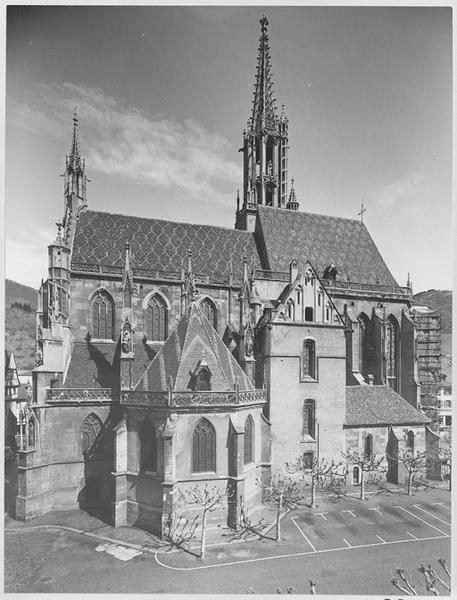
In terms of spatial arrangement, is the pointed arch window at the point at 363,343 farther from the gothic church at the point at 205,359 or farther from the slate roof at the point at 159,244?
the slate roof at the point at 159,244

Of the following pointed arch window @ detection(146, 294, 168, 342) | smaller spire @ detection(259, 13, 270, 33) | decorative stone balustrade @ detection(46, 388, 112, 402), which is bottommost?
decorative stone balustrade @ detection(46, 388, 112, 402)

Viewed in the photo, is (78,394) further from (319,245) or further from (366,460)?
(319,245)

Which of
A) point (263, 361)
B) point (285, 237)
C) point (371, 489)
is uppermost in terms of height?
point (285, 237)

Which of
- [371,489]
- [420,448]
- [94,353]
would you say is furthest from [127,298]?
[420,448]

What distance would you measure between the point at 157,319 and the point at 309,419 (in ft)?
43.1

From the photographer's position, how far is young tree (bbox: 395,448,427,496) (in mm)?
28938

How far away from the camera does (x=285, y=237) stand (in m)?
38.7

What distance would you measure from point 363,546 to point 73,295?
2352cm

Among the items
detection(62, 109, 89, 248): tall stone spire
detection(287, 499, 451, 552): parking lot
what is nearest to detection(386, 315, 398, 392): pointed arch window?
detection(287, 499, 451, 552): parking lot

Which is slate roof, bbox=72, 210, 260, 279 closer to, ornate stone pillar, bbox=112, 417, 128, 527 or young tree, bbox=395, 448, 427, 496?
ornate stone pillar, bbox=112, 417, 128, 527

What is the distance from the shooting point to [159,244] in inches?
1404

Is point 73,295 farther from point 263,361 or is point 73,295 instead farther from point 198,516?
point 198,516

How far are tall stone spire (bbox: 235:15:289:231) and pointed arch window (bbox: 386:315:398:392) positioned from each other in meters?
17.1

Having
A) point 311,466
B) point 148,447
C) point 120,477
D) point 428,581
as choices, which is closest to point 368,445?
point 311,466
